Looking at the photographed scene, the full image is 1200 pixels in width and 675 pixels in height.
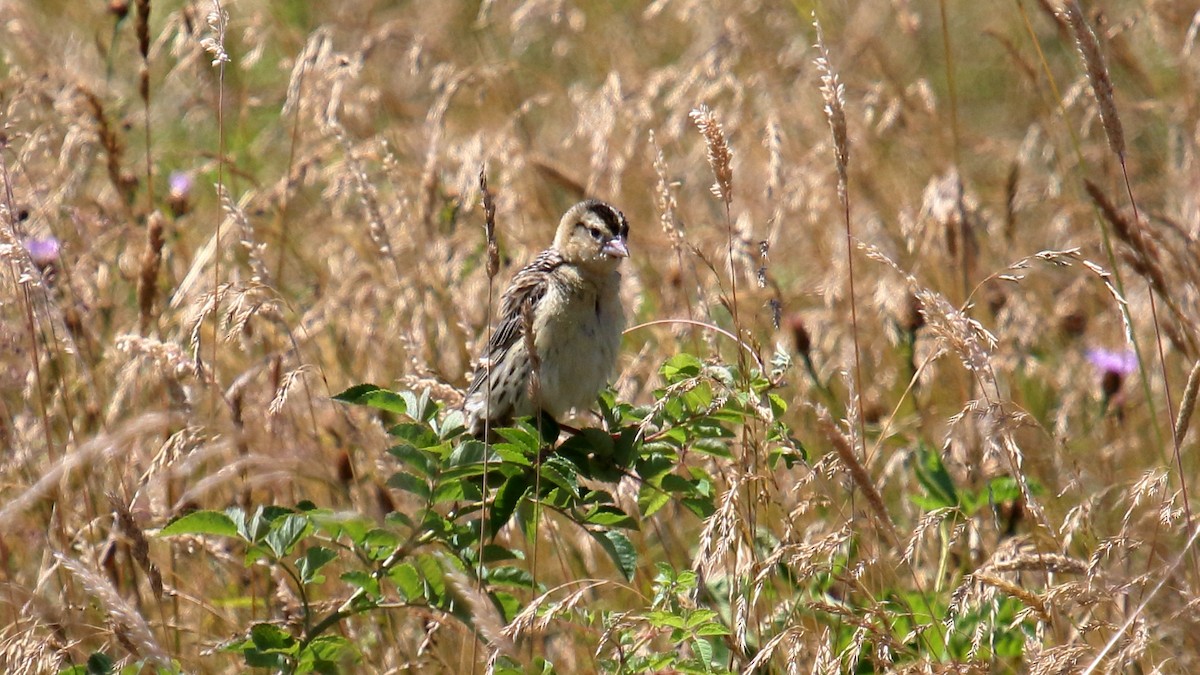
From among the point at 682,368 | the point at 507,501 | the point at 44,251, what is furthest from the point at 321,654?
the point at 44,251

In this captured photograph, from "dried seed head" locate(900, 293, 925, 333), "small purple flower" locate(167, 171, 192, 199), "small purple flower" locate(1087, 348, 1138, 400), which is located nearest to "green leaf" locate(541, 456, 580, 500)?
"dried seed head" locate(900, 293, 925, 333)

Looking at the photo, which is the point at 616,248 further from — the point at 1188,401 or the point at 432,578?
the point at 1188,401

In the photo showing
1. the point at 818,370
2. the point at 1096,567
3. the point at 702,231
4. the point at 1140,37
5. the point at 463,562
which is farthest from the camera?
the point at 1140,37

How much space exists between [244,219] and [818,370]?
2.32 meters

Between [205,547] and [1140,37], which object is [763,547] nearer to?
[205,547]

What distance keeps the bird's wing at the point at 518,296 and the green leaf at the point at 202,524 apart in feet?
4.81

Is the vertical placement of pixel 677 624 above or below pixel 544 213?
below

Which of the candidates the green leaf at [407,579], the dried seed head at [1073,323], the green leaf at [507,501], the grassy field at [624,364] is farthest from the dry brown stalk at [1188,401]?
the dried seed head at [1073,323]

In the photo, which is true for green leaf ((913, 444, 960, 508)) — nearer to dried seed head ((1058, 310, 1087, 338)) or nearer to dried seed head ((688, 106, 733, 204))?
dried seed head ((688, 106, 733, 204))

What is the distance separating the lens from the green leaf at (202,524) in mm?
2619

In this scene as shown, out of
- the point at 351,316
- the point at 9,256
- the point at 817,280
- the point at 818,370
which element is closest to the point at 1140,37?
the point at 817,280

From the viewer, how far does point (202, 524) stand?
2637 mm

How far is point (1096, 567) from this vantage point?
254 centimetres

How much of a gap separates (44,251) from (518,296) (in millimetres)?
1448
